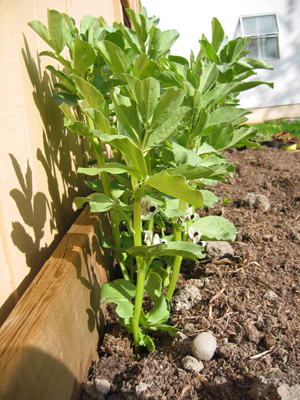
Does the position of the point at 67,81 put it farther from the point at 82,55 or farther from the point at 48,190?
the point at 48,190

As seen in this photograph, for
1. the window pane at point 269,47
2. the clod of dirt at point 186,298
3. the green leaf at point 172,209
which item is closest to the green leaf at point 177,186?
the green leaf at point 172,209

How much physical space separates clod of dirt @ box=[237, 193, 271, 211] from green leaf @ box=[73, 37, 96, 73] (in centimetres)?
182

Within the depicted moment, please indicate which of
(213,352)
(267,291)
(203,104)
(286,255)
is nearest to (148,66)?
(203,104)

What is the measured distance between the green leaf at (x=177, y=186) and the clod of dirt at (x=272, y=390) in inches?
23.9

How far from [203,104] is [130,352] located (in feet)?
3.32

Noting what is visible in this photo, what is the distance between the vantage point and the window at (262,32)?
8.01 m

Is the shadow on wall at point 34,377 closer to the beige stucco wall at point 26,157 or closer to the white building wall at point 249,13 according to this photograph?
the beige stucco wall at point 26,157

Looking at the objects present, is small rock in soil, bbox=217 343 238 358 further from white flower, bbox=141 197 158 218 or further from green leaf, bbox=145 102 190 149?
green leaf, bbox=145 102 190 149

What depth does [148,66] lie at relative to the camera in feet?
3.20

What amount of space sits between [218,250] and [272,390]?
3.18ft

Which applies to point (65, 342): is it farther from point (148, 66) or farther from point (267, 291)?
point (267, 291)

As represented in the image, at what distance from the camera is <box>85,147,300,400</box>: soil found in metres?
1.17

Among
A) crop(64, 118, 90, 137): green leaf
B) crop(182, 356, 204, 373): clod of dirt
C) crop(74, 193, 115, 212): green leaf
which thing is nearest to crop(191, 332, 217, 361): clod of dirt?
crop(182, 356, 204, 373): clod of dirt

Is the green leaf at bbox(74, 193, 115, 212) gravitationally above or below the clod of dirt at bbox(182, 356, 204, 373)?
above
